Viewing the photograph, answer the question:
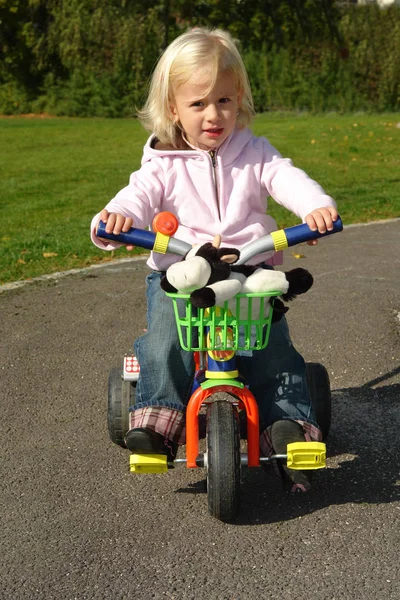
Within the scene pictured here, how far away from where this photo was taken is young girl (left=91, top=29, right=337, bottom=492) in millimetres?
3162

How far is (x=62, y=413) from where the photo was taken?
411 centimetres

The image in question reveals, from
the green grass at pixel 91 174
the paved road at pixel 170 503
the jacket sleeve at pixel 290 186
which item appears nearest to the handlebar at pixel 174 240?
the jacket sleeve at pixel 290 186

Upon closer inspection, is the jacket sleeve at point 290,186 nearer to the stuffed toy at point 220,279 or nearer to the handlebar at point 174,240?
the handlebar at point 174,240

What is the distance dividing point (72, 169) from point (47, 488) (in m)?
11.4

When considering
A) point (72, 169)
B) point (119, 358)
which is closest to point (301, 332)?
point (119, 358)

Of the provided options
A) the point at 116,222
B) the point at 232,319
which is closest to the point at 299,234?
the point at 232,319

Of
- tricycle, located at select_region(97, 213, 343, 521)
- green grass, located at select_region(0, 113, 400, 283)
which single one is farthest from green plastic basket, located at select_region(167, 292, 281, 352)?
green grass, located at select_region(0, 113, 400, 283)

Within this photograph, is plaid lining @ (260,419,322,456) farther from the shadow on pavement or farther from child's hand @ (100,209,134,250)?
child's hand @ (100,209,134,250)

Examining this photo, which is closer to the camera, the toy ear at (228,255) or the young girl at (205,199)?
the toy ear at (228,255)

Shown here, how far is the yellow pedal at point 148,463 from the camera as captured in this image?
9.95 ft

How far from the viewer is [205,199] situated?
334cm

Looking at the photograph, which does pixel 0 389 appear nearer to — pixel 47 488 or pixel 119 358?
pixel 119 358

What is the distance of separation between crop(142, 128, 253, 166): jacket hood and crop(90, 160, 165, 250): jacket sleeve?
1.4 inches

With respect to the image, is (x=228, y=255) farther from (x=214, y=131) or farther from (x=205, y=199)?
(x=214, y=131)
